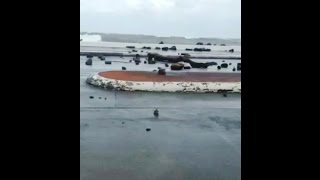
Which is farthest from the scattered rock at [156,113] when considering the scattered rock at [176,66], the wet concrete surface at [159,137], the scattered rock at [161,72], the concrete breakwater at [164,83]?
the scattered rock at [176,66]

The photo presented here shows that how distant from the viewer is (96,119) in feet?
31.8

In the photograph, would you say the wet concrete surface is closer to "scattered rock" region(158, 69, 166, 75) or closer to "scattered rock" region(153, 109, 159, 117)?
"scattered rock" region(153, 109, 159, 117)

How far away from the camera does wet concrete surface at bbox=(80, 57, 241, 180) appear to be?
6.03 metres

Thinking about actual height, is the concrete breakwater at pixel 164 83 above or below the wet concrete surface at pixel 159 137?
above

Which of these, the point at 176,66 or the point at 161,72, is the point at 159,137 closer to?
the point at 161,72

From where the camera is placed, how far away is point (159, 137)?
813cm

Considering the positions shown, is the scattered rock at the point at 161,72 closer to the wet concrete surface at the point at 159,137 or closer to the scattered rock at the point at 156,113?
the wet concrete surface at the point at 159,137

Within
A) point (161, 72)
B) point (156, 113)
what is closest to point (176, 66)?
point (161, 72)

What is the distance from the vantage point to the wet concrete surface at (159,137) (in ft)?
19.8

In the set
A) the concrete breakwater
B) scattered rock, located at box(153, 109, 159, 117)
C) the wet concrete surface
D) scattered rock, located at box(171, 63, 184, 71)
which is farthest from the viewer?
scattered rock, located at box(171, 63, 184, 71)

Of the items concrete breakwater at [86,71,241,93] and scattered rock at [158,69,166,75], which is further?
scattered rock at [158,69,166,75]

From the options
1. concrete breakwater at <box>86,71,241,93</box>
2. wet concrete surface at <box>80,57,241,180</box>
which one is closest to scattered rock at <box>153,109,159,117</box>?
wet concrete surface at <box>80,57,241,180</box>
